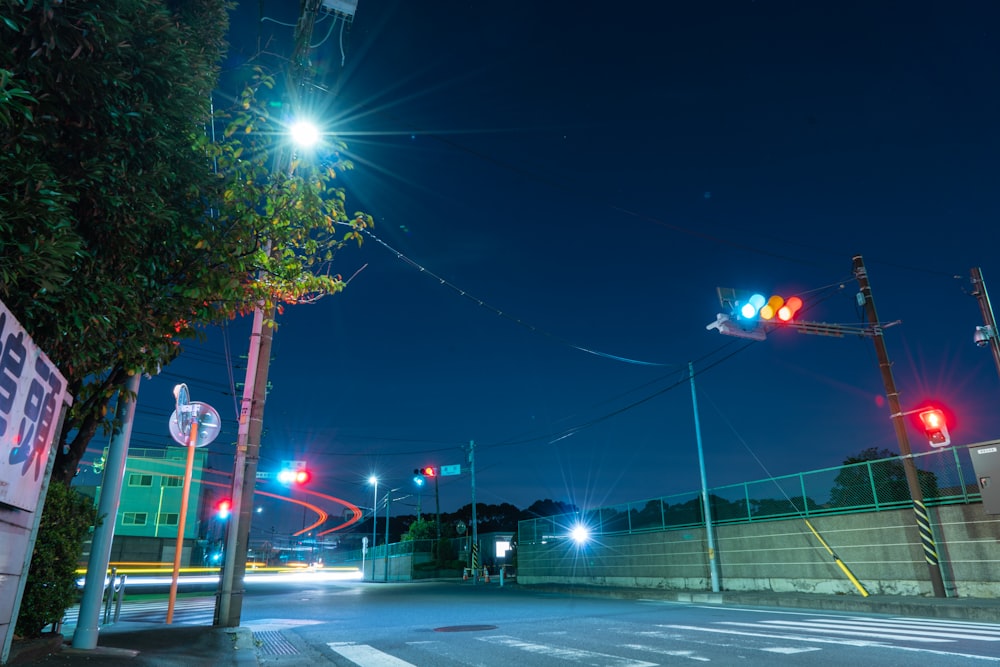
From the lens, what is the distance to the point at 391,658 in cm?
827

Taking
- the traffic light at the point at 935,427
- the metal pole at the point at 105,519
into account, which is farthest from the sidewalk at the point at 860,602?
the metal pole at the point at 105,519

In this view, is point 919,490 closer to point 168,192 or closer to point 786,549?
point 786,549

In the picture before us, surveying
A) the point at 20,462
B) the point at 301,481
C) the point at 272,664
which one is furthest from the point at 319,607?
the point at 20,462

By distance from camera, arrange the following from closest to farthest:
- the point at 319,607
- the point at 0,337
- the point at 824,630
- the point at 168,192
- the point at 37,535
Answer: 1. the point at 0,337
2. the point at 168,192
3. the point at 37,535
4. the point at 824,630
5. the point at 319,607

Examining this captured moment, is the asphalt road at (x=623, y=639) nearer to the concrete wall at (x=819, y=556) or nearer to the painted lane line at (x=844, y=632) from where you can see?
the painted lane line at (x=844, y=632)

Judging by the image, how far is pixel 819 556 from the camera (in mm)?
18031

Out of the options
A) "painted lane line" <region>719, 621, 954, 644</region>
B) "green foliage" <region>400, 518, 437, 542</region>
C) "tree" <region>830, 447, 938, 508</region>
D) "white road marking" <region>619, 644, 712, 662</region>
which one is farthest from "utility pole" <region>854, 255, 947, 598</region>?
"green foliage" <region>400, 518, 437, 542</region>

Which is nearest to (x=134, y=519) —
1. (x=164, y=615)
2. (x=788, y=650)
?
(x=164, y=615)

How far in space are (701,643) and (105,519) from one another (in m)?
8.11

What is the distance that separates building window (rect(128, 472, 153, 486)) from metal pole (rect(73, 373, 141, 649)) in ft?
190

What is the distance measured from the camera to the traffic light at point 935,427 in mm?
13461

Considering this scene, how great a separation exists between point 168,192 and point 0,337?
1.88 m

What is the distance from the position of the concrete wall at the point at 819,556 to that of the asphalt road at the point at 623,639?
3.13 meters

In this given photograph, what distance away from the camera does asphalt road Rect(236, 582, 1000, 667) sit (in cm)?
767
